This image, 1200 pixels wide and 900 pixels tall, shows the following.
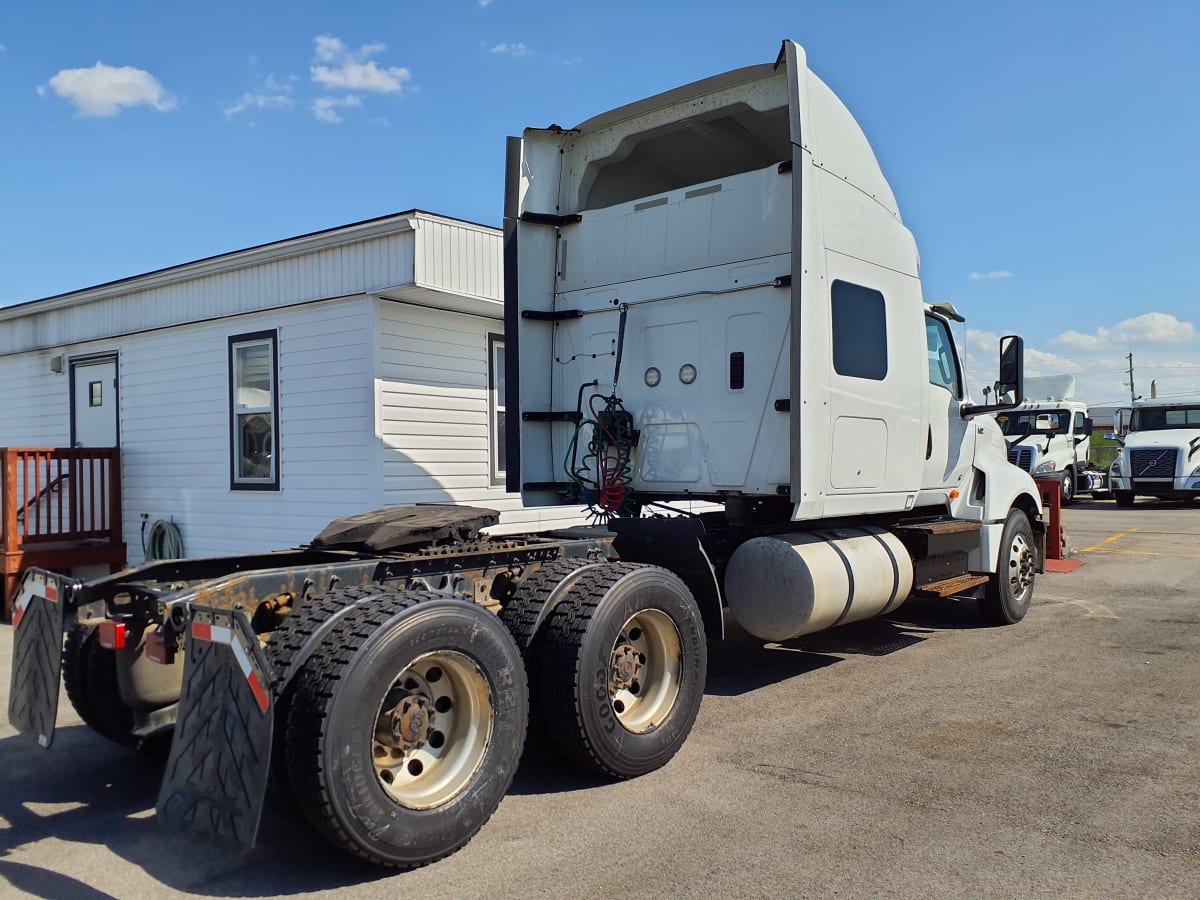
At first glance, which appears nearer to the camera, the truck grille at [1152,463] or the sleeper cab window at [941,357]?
the sleeper cab window at [941,357]

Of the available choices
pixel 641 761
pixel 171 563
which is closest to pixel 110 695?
pixel 171 563

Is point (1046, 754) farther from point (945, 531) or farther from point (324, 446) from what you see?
point (324, 446)

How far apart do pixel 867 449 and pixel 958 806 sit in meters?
2.91

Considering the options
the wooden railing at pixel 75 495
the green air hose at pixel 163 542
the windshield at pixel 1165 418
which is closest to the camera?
the wooden railing at pixel 75 495

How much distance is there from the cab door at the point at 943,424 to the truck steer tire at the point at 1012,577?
2.76 ft

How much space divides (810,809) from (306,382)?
7316 mm

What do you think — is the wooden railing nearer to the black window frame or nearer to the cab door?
the cab door

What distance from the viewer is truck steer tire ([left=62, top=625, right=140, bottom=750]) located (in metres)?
4.66

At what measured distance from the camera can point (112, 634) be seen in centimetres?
387

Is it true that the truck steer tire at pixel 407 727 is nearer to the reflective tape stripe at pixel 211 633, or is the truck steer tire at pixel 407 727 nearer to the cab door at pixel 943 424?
the reflective tape stripe at pixel 211 633

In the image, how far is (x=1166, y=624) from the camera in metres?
8.49

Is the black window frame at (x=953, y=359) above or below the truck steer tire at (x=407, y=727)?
above

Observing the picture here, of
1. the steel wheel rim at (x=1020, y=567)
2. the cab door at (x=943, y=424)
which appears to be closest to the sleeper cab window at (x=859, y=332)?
the cab door at (x=943, y=424)

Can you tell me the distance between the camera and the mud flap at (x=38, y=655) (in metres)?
4.01
